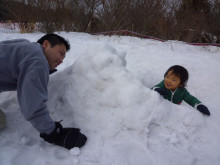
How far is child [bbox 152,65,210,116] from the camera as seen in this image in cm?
211

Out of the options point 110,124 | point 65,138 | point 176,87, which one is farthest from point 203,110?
point 65,138

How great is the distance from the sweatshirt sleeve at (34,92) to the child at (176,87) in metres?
1.38

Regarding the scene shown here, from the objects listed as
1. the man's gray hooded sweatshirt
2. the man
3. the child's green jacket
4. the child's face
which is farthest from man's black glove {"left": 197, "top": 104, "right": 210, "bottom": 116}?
the man's gray hooded sweatshirt

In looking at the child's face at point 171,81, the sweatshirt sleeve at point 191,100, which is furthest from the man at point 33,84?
the sweatshirt sleeve at point 191,100

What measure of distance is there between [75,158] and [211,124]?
133 cm

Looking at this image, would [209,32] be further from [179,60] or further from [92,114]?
[92,114]

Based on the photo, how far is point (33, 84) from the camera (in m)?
1.16

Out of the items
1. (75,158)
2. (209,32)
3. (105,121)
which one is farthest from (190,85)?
(209,32)

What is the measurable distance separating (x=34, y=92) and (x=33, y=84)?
0.05 metres

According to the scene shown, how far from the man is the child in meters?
1.25

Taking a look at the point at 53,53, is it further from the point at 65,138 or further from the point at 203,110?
the point at 203,110

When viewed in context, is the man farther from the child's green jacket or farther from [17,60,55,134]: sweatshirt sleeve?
the child's green jacket

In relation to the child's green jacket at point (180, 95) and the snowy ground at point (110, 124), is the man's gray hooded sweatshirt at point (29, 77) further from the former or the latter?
the child's green jacket at point (180, 95)

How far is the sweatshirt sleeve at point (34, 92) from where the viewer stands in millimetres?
1147
